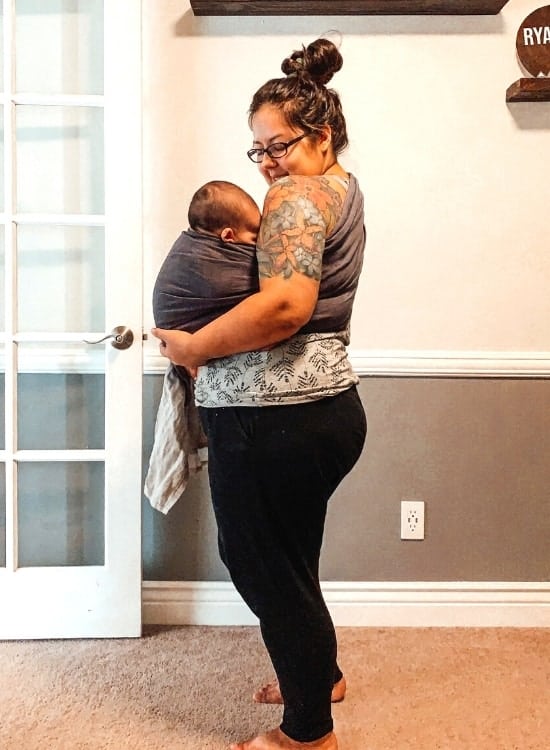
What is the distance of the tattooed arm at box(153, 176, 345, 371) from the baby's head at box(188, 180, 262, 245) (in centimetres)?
7

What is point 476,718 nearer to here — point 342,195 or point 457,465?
point 457,465

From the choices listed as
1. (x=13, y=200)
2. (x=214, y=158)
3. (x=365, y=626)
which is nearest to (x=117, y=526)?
(x=365, y=626)

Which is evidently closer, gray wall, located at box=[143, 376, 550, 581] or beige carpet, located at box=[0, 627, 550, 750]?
beige carpet, located at box=[0, 627, 550, 750]

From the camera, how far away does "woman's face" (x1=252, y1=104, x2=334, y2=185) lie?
1.37 metres

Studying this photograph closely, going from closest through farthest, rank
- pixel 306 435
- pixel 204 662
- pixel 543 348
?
1. pixel 306 435
2. pixel 204 662
3. pixel 543 348

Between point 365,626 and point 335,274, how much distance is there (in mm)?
1265

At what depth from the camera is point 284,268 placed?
1.27 meters

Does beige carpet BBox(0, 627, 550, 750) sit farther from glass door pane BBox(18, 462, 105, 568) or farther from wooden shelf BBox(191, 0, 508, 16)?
wooden shelf BBox(191, 0, 508, 16)

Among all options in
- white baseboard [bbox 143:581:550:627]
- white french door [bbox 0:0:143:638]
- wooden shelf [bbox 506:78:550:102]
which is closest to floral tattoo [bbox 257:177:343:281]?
white french door [bbox 0:0:143:638]

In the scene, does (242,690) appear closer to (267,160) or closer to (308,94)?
(267,160)

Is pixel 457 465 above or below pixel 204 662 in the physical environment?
above

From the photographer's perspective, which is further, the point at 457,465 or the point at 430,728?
the point at 457,465

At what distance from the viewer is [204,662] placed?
1980mm

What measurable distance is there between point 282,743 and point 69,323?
4.04 ft
